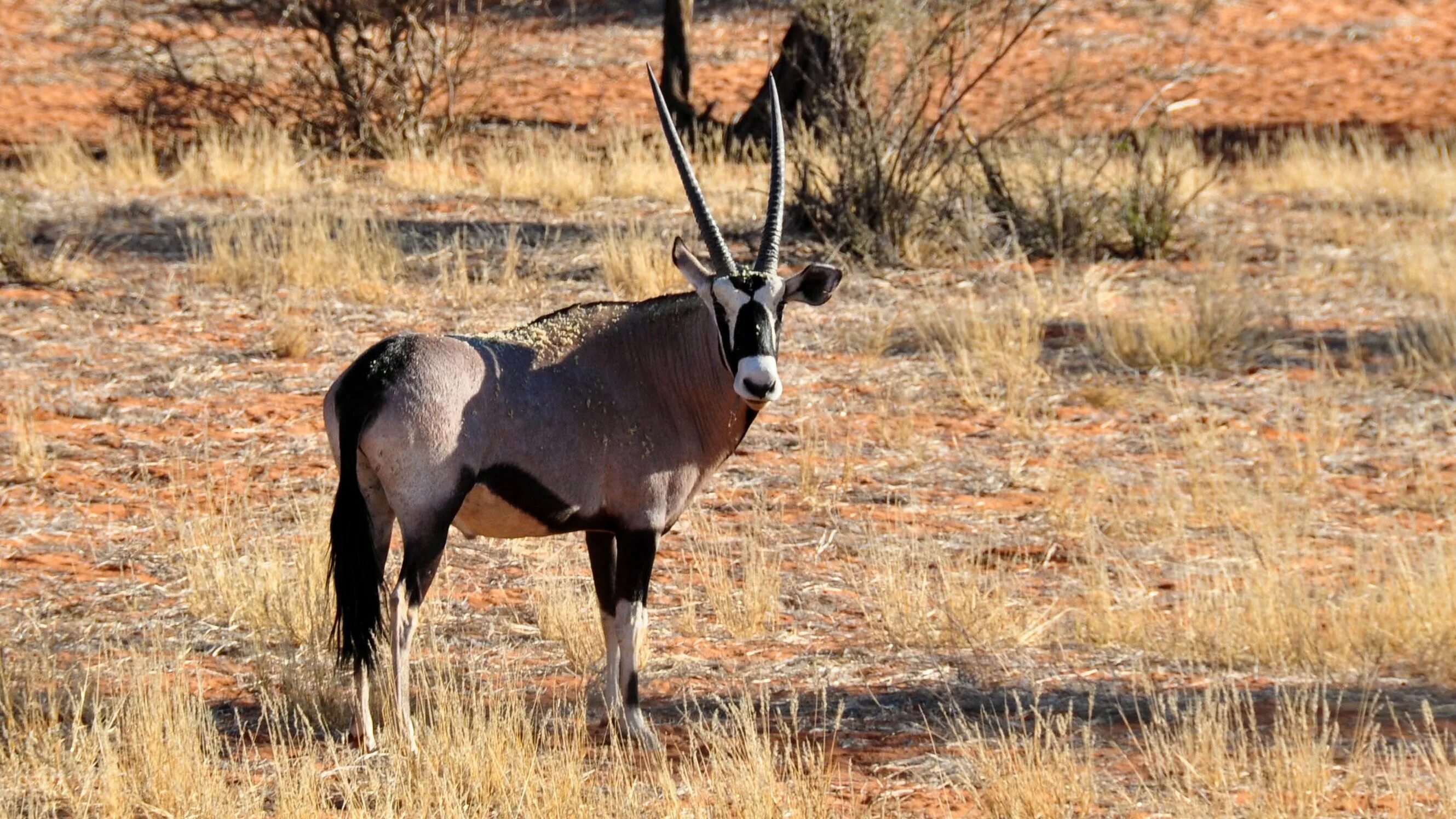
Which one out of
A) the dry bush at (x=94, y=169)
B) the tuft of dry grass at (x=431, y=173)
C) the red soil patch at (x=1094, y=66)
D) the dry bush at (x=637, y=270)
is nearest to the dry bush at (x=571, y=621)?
the dry bush at (x=637, y=270)

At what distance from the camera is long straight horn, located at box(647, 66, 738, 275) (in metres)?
5.66

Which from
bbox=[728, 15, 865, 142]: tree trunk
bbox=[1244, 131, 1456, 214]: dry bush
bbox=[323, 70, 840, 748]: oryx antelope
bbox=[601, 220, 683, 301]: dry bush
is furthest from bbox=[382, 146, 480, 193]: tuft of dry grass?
bbox=[323, 70, 840, 748]: oryx antelope

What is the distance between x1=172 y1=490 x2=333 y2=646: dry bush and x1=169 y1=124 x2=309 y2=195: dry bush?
6.52 meters

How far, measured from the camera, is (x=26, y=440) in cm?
866

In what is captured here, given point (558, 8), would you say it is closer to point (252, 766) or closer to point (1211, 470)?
point (1211, 470)

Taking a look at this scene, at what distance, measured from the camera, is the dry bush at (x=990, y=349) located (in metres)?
10.4

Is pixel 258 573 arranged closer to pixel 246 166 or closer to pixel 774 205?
pixel 774 205

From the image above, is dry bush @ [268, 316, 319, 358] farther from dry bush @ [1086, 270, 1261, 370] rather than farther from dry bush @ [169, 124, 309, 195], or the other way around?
dry bush @ [1086, 270, 1261, 370]

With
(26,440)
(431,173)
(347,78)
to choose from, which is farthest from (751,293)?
(347,78)

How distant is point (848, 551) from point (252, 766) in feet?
10.9

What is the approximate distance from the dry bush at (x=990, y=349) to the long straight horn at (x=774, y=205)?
4250 mm

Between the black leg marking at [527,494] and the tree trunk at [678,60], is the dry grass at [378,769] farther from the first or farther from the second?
the tree trunk at [678,60]

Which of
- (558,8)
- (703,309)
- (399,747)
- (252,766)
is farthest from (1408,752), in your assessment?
(558,8)

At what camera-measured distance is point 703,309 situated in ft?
19.5
